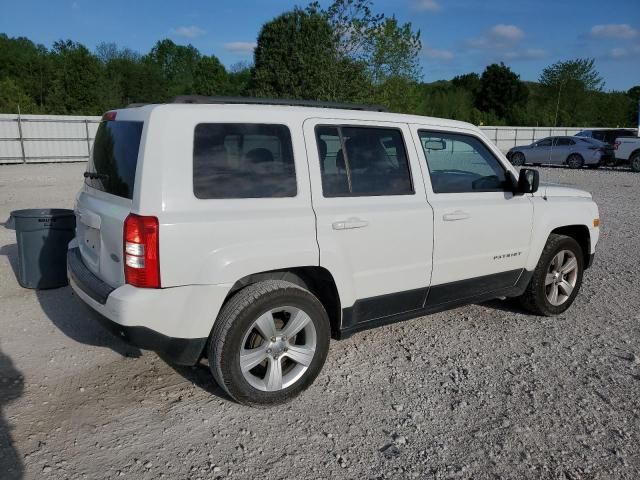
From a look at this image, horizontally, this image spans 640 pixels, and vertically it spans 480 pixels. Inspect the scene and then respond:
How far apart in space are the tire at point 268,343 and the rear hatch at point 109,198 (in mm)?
699

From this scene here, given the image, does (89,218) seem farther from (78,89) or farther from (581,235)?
(78,89)

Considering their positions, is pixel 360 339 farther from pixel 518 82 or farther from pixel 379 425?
pixel 518 82

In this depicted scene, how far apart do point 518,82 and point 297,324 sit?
259ft

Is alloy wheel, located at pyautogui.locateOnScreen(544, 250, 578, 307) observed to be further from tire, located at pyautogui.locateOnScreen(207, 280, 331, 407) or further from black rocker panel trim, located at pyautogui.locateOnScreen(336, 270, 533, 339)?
tire, located at pyautogui.locateOnScreen(207, 280, 331, 407)

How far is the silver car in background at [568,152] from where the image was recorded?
2239cm

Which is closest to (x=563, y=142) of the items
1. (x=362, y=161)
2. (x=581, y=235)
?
(x=581, y=235)

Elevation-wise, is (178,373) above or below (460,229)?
below

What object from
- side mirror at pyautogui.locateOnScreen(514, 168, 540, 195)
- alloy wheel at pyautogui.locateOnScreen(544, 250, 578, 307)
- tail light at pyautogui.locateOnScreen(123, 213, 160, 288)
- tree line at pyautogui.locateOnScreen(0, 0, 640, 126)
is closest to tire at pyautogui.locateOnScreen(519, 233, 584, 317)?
alloy wheel at pyautogui.locateOnScreen(544, 250, 578, 307)

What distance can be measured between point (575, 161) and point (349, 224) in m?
22.7

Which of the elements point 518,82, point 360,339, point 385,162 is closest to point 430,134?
point 385,162

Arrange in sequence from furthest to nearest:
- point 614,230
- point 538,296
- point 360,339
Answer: point 614,230 → point 538,296 → point 360,339

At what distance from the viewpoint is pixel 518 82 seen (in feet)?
242

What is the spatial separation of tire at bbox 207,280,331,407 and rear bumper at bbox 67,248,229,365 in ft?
0.39

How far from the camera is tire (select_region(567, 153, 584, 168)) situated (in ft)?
74.9
